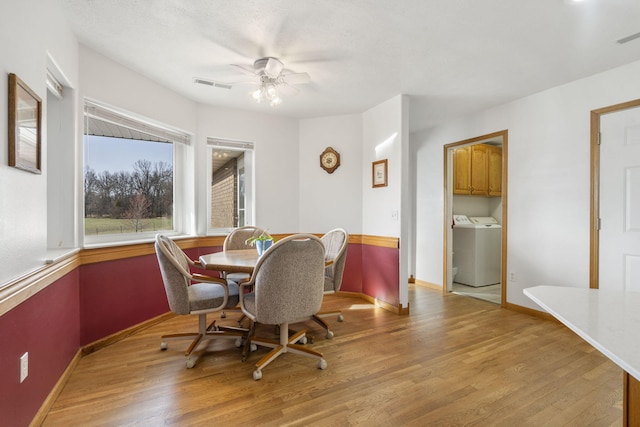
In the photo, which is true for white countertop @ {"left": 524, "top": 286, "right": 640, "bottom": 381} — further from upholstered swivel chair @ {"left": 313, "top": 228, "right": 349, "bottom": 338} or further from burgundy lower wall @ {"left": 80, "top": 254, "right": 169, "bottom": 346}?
burgundy lower wall @ {"left": 80, "top": 254, "right": 169, "bottom": 346}

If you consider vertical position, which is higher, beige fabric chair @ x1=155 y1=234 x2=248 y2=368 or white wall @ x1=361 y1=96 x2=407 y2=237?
white wall @ x1=361 y1=96 x2=407 y2=237

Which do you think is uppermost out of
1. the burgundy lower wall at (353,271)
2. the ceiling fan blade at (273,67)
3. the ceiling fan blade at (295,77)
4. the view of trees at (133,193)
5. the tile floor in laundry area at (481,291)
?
the ceiling fan blade at (273,67)

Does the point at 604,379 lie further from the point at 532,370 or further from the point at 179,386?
the point at 179,386

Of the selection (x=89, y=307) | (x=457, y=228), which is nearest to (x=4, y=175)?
(x=89, y=307)

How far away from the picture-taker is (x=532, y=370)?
83.0 inches

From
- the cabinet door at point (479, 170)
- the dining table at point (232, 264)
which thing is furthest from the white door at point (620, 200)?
the dining table at point (232, 264)

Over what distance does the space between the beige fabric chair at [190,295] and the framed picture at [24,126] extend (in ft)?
2.66

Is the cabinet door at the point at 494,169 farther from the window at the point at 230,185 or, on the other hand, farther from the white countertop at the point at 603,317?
the white countertop at the point at 603,317

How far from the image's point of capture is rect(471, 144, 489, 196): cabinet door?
477 centimetres

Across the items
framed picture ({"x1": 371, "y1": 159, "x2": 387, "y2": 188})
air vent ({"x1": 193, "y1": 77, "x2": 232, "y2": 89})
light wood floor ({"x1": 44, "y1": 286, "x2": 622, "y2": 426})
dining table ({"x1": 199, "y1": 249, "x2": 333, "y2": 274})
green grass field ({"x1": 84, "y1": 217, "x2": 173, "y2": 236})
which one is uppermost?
air vent ({"x1": 193, "y1": 77, "x2": 232, "y2": 89})

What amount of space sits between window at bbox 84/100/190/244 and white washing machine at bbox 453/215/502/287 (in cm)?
408

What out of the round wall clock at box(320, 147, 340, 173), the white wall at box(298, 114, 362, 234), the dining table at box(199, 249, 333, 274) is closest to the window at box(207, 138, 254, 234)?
the white wall at box(298, 114, 362, 234)

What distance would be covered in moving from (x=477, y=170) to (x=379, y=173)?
6.85ft

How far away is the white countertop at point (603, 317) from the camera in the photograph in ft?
2.29
